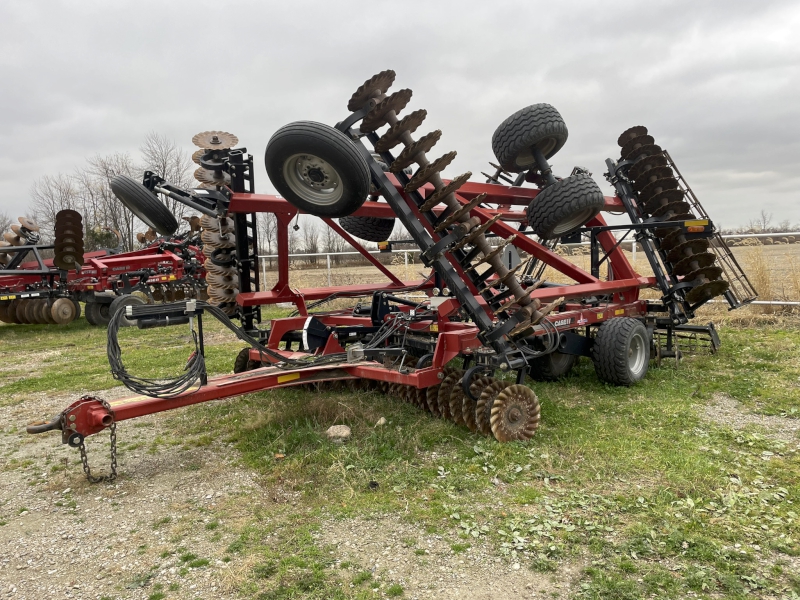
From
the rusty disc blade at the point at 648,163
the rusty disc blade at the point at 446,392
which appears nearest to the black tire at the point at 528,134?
the rusty disc blade at the point at 648,163

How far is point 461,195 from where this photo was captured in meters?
5.66

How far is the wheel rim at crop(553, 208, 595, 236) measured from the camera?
5.36 metres

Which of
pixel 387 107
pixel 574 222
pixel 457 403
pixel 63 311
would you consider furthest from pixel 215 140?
pixel 63 311

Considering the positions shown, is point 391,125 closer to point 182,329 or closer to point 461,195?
point 461,195

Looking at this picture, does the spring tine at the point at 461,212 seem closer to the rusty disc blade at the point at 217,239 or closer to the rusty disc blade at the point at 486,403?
the rusty disc blade at the point at 486,403

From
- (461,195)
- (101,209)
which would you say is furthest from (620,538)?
(101,209)

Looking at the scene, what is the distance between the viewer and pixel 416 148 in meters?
4.28

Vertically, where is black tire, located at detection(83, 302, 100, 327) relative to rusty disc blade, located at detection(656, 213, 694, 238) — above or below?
below

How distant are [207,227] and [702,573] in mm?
4754

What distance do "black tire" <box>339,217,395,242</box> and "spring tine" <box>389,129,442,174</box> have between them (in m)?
2.85

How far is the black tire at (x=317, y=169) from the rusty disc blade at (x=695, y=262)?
4441 millimetres

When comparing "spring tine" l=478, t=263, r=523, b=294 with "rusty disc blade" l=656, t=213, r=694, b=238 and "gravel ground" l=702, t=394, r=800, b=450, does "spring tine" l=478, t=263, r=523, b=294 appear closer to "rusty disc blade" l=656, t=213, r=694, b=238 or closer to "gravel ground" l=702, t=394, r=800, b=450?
"gravel ground" l=702, t=394, r=800, b=450

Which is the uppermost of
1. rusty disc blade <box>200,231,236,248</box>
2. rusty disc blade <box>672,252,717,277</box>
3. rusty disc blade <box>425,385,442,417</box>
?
rusty disc blade <box>200,231,236,248</box>

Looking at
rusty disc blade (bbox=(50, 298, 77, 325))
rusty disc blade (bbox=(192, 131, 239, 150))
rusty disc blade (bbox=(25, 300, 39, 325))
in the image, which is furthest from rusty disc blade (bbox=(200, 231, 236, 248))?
rusty disc blade (bbox=(25, 300, 39, 325))
